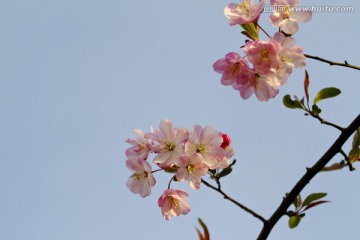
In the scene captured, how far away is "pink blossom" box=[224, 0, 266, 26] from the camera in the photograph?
1.79m

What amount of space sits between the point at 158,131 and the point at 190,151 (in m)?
0.16

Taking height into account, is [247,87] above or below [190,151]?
above

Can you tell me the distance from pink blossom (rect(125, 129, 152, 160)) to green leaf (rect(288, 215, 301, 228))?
1.99 feet

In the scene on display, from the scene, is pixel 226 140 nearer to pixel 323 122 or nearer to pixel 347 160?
pixel 323 122

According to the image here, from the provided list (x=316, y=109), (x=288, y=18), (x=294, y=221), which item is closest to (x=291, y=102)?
(x=316, y=109)

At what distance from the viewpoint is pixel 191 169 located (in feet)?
5.70

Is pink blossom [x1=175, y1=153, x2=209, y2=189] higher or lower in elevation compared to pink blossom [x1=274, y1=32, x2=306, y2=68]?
lower

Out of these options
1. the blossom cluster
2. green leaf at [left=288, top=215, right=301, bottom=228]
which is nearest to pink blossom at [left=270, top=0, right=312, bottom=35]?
the blossom cluster

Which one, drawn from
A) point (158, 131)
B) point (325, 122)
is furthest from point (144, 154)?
point (325, 122)

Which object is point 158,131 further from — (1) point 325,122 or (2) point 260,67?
(1) point 325,122

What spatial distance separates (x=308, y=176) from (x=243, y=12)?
0.81m

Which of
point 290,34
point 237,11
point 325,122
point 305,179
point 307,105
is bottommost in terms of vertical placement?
point 305,179

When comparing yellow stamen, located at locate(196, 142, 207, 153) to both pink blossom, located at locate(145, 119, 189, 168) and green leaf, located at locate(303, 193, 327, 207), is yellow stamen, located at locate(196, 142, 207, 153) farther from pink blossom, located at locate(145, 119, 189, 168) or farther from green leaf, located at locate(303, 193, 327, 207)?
green leaf, located at locate(303, 193, 327, 207)

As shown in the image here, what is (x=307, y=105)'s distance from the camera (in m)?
1.69
